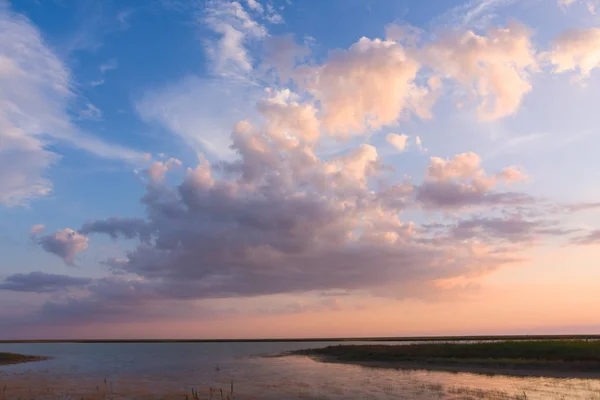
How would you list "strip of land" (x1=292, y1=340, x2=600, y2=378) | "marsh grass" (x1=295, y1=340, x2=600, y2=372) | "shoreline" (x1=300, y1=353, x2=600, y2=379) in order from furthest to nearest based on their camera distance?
1. "marsh grass" (x1=295, y1=340, x2=600, y2=372)
2. "strip of land" (x1=292, y1=340, x2=600, y2=378)
3. "shoreline" (x1=300, y1=353, x2=600, y2=379)

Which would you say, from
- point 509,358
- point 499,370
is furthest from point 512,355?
point 499,370

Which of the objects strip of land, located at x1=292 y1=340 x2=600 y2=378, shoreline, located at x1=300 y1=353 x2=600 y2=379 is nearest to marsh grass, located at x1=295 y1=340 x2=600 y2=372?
strip of land, located at x1=292 y1=340 x2=600 y2=378

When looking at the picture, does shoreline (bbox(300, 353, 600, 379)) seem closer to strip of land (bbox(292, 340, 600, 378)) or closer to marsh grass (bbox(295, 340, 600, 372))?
strip of land (bbox(292, 340, 600, 378))

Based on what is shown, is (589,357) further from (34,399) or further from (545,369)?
(34,399)

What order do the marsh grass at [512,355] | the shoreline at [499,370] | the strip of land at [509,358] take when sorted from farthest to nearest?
the marsh grass at [512,355], the strip of land at [509,358], the shoreline at [499,370]

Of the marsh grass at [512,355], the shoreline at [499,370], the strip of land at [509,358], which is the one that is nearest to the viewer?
the shoreline at [499,370]

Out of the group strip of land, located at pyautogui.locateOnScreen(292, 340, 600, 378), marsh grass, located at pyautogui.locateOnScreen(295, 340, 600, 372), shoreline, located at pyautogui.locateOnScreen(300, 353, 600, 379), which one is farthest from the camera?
marsh grass, located at pyautogui.locateOnScreen(295, 340, 600, 372)

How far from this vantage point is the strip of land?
50531mm

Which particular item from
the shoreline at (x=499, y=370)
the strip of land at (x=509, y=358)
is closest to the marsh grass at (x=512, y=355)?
the strip of land at (x=509, y=358)

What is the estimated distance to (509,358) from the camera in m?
61.9

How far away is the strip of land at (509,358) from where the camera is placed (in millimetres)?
50531

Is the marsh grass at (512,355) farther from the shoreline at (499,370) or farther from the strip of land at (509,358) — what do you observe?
the shoreline at (499,370)

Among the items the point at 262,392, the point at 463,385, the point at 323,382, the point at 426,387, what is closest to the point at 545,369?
the point at 463,385

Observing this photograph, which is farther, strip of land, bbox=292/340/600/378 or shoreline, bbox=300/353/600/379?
strip of land, bbox=292/340/600/378
